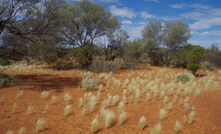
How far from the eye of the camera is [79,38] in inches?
641

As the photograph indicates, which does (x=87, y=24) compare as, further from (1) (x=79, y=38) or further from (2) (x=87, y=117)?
(2) (x=87, y=117)

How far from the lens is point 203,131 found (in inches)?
168

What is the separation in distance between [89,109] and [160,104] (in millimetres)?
3402

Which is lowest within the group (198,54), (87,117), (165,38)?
(87,117)

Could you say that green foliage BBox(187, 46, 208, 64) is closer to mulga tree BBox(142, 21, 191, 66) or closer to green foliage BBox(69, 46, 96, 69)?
mulga tree BBox(142, 21, 191, 66)

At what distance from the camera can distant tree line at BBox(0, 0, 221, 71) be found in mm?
8078

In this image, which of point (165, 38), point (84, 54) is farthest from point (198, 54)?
point (84, 54)

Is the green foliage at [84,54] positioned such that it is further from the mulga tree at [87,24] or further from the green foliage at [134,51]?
the green foliage at [134,51]

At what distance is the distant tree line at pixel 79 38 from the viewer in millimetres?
8078

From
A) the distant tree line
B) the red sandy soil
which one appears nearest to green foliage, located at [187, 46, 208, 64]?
the distant tree line

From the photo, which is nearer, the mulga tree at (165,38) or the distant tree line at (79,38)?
the distant tree line at (79,38)

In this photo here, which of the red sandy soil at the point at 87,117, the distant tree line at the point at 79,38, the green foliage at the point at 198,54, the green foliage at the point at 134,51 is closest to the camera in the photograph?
the red sandy soil at the point at 87,117

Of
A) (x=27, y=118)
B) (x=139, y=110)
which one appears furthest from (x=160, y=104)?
(x=27, y=118)

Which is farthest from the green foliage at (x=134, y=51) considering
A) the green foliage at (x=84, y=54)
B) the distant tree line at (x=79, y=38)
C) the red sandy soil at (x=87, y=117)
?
the red sandy soil at (x=87, y=117)
